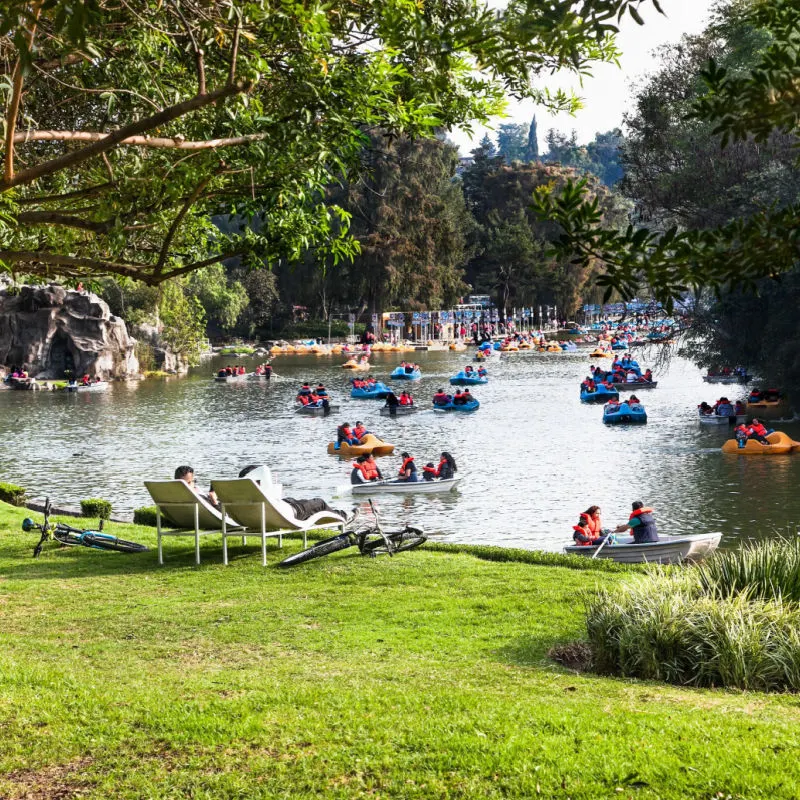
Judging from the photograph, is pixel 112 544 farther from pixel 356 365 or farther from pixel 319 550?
pixel 356 365

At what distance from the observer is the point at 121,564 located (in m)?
11.7

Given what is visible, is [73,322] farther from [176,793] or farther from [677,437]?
[176,793]

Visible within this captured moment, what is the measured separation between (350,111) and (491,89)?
1.80 m

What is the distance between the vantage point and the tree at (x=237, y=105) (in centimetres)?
658

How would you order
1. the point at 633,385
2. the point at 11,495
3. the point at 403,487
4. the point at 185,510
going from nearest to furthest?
the point at 185,510
the point at 11,495
the point at 403,487
the point at 633,385

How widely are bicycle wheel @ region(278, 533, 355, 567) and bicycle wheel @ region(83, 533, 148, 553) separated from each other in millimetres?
2108

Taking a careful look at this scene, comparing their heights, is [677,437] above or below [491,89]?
below

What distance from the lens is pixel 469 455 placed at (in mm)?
30312

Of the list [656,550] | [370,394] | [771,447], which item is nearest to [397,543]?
[656,550]

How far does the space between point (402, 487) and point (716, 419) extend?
53.7 ft

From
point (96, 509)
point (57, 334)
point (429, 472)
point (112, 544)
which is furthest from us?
point (57, 334)

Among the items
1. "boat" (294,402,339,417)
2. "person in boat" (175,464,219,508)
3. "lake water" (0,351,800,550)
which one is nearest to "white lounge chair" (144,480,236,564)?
"person in boat" (175,464,219,508)

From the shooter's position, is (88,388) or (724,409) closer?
(724,409)

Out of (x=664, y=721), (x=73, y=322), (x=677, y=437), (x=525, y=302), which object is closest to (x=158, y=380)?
(x=73, y=322)
